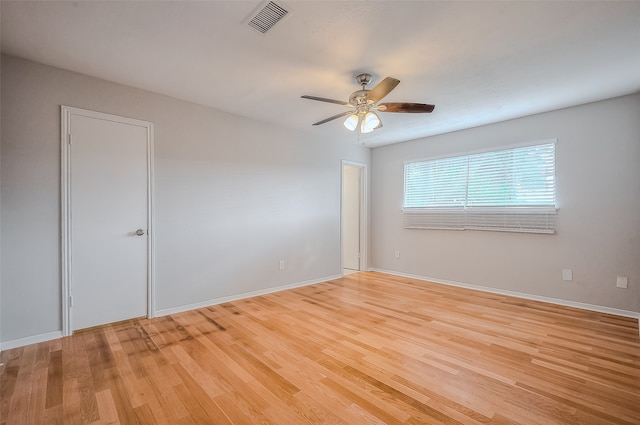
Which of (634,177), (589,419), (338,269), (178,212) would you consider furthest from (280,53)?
(634,177)

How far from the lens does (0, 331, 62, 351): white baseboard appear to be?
244 centimetres

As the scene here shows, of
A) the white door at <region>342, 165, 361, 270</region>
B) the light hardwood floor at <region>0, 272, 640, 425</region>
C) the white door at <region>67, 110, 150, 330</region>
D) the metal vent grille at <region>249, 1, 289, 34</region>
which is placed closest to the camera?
the light hardwood floor at <region>0, 272, 640, 425</region>

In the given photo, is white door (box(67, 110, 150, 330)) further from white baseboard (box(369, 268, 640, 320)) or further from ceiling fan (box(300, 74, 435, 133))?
white baseboard (box(369, 268, 640, 320))

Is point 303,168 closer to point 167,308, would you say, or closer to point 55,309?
point 167,308

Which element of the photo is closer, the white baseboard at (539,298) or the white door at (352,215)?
the white baseboard at (539,298)

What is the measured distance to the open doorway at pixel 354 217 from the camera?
573cm

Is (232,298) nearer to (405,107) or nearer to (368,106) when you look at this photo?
(368,106)

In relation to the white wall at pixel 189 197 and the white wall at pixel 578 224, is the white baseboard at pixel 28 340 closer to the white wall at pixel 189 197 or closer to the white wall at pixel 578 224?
the white wall at pixel 189 197

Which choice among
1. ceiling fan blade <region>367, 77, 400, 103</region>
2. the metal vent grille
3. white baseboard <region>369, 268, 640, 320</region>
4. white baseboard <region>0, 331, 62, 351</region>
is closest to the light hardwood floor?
white baseboard <region>0, 331, 62, 351</region>

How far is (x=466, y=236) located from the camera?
14.8 ft

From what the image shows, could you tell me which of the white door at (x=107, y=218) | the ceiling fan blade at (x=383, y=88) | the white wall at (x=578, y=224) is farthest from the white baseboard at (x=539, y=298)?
the white door at (x=107, y=218)

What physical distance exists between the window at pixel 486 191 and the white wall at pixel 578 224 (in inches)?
5.2

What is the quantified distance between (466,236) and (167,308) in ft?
14.4

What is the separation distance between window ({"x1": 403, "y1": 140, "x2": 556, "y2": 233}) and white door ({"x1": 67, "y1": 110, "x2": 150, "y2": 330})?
421cm
